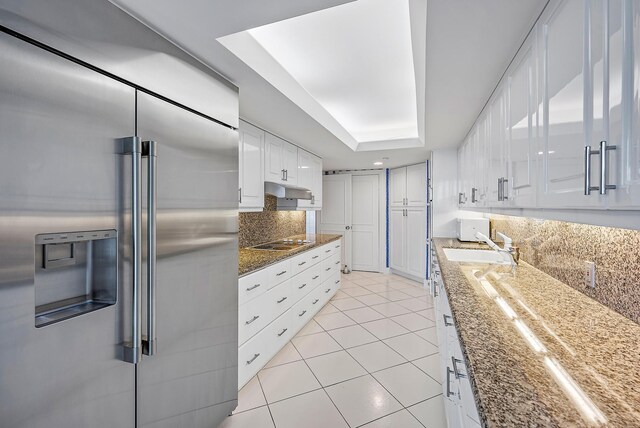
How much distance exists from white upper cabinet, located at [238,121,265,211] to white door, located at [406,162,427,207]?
3.18m

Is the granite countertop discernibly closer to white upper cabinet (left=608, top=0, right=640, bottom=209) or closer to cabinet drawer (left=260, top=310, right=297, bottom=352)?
white upper cabinet (left=608, top=0, right=640, bottom=209)

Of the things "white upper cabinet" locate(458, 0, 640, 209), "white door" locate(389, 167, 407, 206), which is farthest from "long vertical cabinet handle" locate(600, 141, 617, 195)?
"white door" locate(389, 167, 407, 206)

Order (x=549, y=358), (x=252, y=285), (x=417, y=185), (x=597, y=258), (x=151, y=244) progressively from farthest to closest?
(x=417, y=185)
(x=252, y=285)
(x=597, y=258)
(x=151, y=244)
(x=549, y=358)

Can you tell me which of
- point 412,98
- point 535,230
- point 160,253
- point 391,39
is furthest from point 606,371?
point 412,98

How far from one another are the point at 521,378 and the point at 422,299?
3648 mm

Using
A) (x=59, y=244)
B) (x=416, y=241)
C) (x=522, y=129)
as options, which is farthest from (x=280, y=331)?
(x=416, y=241)

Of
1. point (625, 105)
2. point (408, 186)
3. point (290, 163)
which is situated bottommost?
point (625, 105)

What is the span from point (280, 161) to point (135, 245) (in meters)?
2.22

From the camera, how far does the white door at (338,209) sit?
597cm

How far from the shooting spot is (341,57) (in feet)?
7.09

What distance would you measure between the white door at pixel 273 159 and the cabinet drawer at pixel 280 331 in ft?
4.52

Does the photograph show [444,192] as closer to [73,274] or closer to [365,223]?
[365,223]

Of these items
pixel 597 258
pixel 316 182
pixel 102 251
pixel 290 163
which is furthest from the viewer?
pixel 316 182

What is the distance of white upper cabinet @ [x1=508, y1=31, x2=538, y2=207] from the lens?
4.19 ft
